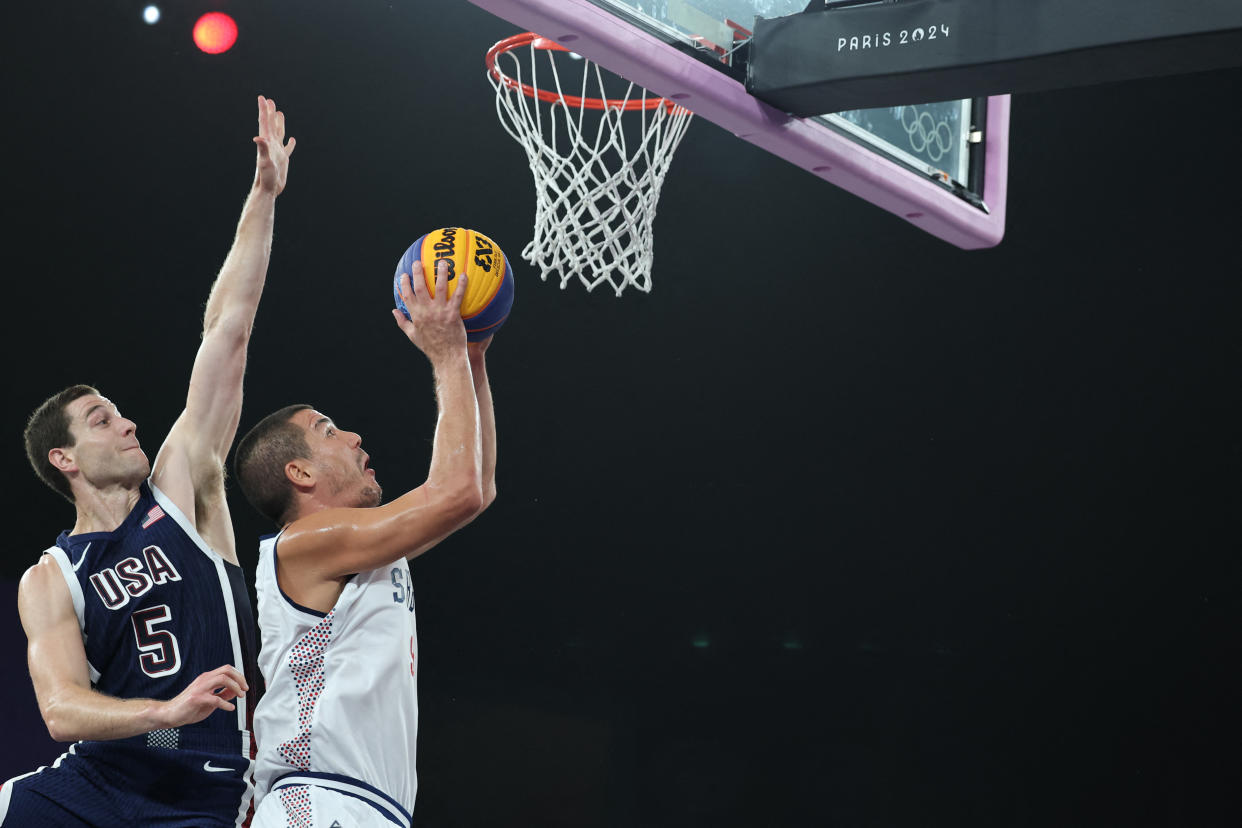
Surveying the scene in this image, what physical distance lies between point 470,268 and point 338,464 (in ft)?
1.66

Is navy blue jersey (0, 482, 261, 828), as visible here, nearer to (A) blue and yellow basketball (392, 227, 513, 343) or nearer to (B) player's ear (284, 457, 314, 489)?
(B) player's ear (284, 457, 314, 489)

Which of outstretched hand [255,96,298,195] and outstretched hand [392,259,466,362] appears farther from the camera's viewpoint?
outstretched hand [255,96,298,195]

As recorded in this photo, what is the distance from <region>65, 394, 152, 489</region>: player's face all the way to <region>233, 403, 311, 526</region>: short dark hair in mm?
310

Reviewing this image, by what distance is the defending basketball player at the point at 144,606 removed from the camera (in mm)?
2717

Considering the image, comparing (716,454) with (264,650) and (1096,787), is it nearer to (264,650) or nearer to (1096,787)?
(1096,787)

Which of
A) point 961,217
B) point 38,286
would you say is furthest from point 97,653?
point 38,286

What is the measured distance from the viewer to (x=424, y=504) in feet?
8.16

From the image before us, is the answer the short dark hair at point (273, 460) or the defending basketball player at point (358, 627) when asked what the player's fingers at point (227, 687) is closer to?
the defending basketball player at point (358, 627)

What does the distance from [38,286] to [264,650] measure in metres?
3.56

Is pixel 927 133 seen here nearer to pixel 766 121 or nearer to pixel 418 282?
pixel 766 121

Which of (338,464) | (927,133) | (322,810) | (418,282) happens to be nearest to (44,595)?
(338,464)

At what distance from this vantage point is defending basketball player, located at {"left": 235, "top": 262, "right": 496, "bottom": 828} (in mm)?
2504

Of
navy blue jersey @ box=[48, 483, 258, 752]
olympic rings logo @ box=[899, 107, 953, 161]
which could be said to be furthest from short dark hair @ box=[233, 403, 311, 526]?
olympic rings logo @ box=[899, 107, 953, 161]

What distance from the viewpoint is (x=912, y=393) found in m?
7.32
